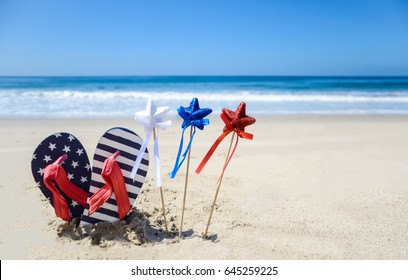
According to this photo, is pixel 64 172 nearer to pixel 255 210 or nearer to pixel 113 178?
pixel 113 178

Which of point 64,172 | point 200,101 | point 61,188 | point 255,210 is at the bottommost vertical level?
point 200,101

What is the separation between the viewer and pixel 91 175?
257 centimetres

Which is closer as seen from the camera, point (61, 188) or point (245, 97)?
point (61, 188)

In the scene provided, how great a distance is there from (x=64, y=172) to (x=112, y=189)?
1.29ft

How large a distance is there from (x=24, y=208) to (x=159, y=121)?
67.9 inches

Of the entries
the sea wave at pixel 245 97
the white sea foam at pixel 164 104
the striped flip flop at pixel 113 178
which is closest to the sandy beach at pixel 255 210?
the striped flip flop at pixel 113 178

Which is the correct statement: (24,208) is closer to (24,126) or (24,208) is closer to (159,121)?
(159,121)

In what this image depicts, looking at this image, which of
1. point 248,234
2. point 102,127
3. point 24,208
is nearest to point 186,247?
point 248,234

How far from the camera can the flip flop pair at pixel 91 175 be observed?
2441 millimetres

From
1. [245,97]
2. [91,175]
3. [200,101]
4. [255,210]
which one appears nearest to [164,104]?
[200,101]

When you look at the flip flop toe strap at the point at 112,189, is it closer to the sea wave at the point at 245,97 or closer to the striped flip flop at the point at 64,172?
the striped flip flop at the point at 64,172

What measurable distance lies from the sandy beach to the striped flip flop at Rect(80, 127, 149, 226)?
13 centimetres

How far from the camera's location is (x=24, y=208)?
10.3 feet

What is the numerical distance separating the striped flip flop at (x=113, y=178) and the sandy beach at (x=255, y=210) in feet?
0.44
